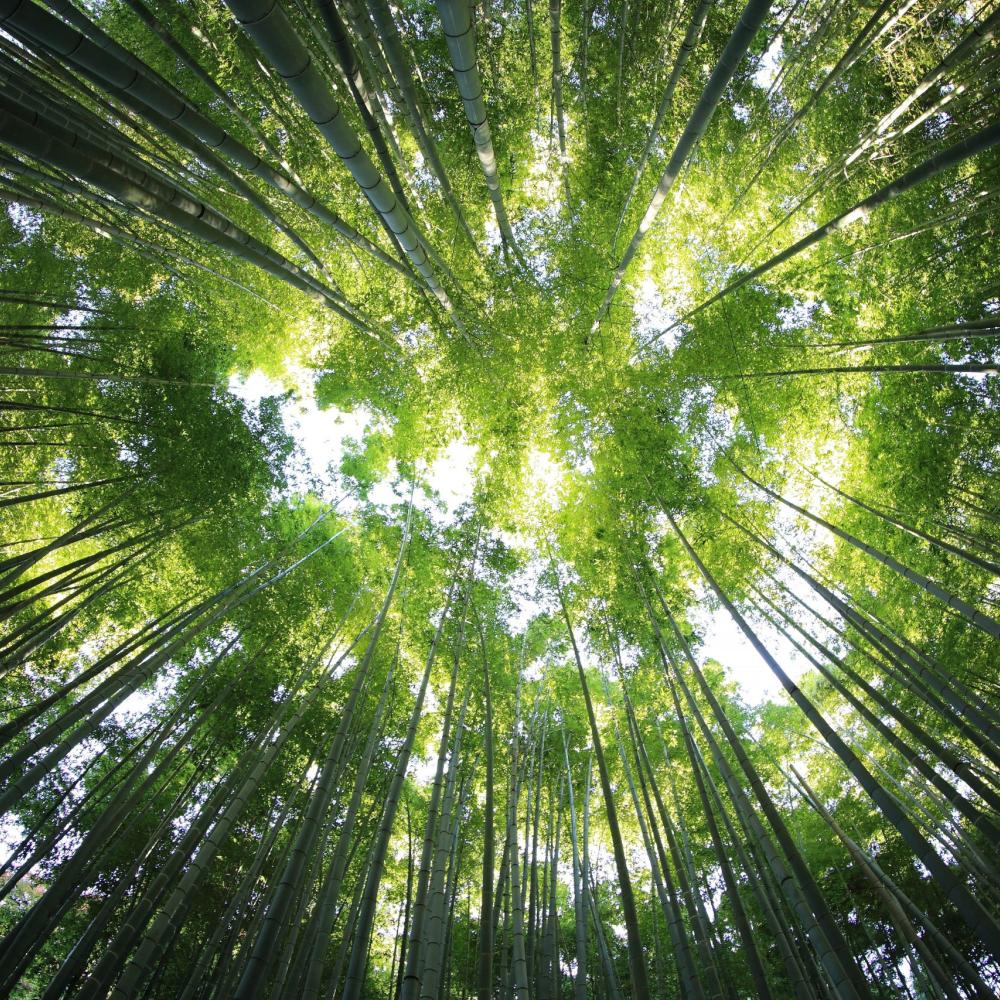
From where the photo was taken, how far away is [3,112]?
4.22 ft

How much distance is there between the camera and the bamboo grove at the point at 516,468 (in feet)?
12.6

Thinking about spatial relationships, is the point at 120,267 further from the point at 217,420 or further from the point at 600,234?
the point at 600,234

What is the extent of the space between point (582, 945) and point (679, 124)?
666cm

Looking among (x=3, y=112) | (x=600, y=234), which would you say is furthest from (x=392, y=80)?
(x=3, y=112)

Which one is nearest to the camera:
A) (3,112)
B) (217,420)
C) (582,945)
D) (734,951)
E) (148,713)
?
(3,112)

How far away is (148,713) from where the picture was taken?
627cm

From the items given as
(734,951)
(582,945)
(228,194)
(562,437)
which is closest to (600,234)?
(562,437)

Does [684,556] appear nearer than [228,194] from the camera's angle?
No

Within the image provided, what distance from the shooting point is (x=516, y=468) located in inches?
247

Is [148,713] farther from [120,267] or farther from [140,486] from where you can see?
[120,267]

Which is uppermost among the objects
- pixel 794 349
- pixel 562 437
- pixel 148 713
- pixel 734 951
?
pixel 562 437

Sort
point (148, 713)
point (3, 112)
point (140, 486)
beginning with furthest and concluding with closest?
point (148, 713), point (140, 486), point (3, 112)

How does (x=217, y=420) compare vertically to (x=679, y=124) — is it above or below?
below

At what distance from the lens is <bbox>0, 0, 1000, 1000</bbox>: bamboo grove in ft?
12.6
